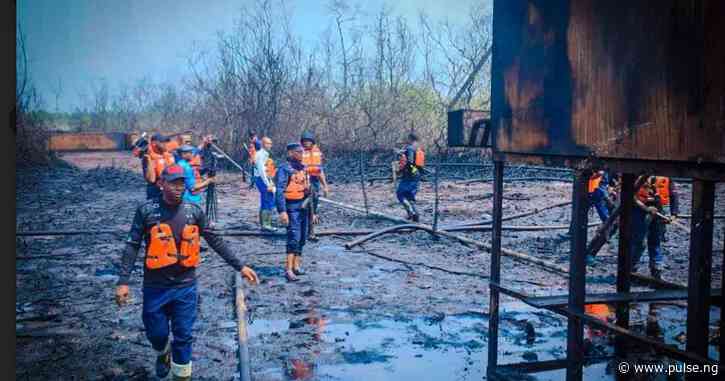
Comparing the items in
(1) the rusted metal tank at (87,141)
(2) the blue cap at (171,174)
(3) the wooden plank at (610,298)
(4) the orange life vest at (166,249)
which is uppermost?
(1) the rusted metal tank at (87,141)

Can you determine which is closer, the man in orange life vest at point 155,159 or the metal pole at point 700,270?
the metal pole at point 700,270

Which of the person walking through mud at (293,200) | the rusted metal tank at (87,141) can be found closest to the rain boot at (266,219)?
the person walking through mud at (293,200)

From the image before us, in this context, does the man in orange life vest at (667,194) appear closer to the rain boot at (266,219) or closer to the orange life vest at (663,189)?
the orange life vest at (663,189)

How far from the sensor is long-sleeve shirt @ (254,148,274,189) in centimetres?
1288

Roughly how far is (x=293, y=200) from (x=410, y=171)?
571 centimetres

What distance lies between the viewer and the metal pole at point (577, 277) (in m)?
4.64

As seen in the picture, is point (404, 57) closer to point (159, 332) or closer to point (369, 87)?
point (369, 87)

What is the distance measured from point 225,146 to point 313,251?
1847 centimetres

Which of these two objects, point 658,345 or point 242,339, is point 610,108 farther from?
point 242,339

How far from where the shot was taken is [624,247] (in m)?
6.28

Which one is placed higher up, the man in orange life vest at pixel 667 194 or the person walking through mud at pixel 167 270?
the man in orange life vest at pixel 667 194

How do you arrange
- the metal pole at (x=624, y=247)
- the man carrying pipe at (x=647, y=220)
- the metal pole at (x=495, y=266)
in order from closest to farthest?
the metal pole at (x=495, y=266)
the metal pole at (x=624, y=247)
the man carrying pipe at (x=647, y=220)

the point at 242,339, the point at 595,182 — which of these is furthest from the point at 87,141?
the point at 242,339

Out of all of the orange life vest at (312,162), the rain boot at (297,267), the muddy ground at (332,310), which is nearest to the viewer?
the muddy ground at (332,310)
